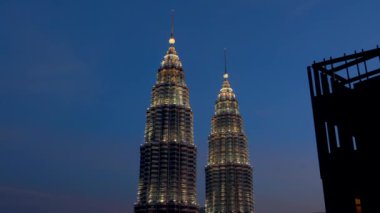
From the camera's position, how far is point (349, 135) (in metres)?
44.3

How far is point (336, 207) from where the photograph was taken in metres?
43.4

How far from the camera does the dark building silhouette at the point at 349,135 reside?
4188 centimetres

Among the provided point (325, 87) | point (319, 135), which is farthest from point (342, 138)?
point (325, 87)

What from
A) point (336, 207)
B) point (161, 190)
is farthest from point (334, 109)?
point (161, 190)

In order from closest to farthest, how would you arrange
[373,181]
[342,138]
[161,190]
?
[373,181] < [342,138] < [161,190]

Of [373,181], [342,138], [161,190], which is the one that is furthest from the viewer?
[161,190]

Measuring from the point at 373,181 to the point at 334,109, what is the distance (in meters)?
7.59

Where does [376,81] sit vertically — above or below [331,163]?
above

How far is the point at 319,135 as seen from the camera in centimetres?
4597

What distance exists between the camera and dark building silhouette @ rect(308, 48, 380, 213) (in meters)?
41.9

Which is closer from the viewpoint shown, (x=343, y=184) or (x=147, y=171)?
(x=343, y=184)

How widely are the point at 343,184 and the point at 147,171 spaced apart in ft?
525

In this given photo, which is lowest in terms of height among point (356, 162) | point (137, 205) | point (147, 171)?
point (356, 162)

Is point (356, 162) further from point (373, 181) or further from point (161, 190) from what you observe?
point (161, 190)
